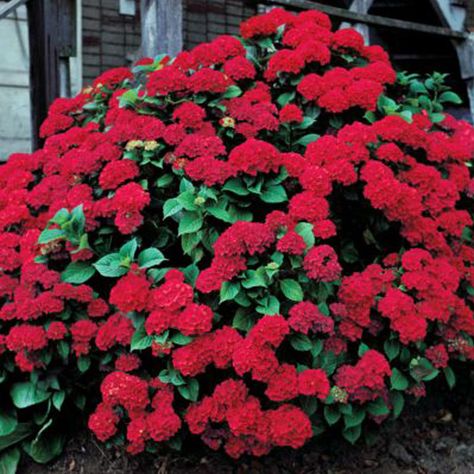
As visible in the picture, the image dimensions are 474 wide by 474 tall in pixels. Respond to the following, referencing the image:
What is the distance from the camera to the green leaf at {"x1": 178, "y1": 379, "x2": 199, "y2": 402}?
2377mm

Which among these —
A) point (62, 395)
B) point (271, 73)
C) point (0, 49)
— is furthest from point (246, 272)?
point (0, 49)

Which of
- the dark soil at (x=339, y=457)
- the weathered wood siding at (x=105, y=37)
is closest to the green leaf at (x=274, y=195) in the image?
the dark soil at (x=339, y=457)

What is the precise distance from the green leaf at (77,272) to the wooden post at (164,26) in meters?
1.76

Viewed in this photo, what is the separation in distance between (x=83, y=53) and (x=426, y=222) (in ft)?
15.9

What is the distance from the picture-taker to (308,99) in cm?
298

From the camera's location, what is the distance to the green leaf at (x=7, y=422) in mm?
2650

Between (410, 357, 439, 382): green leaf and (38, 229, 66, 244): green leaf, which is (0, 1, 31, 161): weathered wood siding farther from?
(410, 357, 439, 382): green leaf

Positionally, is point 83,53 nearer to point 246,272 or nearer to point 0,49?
point 0,49

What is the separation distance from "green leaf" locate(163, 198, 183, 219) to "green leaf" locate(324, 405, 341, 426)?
0.89 m

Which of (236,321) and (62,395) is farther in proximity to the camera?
(62,395)

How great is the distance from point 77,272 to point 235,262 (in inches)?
25.4

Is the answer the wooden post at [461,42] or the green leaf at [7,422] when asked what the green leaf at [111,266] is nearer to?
the green leaf at [7,422]

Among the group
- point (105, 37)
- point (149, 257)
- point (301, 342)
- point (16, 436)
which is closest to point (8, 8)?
point (149, 257)

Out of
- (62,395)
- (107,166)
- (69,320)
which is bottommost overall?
(62,395)
